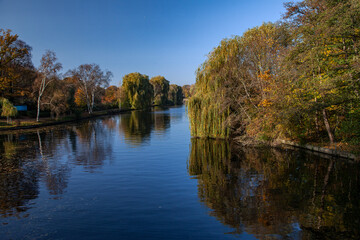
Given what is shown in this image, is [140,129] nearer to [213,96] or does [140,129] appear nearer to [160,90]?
[213,96]

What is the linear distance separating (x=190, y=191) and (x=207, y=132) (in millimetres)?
15035

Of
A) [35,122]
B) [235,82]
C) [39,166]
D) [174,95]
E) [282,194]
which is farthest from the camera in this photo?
[174,95]

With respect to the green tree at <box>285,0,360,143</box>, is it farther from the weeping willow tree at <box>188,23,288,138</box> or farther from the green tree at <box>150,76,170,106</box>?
the green tree at <box>150,76,170,106</box>

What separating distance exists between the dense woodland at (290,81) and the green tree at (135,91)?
67087mm

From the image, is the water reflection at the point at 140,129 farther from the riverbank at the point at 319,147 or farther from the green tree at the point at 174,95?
the green tree at the point at 174,95

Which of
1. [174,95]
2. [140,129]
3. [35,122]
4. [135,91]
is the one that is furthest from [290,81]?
[174,95]

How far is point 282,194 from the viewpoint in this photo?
11.7 metres

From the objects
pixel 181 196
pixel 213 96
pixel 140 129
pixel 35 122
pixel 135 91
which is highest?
pixel 135 91

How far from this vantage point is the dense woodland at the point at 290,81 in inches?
620

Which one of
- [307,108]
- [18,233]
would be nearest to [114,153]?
[18,233]

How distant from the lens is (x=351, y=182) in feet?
43.0

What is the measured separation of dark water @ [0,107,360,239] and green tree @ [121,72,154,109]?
72410mm

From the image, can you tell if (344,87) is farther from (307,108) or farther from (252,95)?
(252,95)

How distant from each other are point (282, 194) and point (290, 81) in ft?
32.3
